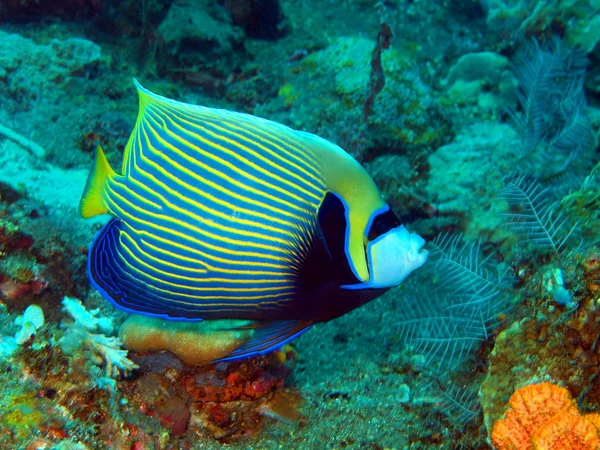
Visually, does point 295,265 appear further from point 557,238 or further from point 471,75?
point 471,75

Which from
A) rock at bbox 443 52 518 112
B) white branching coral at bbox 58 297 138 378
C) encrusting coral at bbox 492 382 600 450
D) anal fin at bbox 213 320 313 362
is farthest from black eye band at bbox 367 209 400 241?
rock at bbox 443 52 518 112

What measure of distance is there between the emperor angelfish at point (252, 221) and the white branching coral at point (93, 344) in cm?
73

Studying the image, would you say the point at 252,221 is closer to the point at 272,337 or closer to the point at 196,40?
the point at 272,337

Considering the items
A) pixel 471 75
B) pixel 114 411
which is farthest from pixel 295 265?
pixel 471 75

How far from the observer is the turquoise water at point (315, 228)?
5.83 feet

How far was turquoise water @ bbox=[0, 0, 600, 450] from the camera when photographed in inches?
70.0

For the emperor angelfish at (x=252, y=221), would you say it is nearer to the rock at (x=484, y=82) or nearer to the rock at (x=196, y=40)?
the rock at (x=196, y=40)

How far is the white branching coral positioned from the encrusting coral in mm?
1836

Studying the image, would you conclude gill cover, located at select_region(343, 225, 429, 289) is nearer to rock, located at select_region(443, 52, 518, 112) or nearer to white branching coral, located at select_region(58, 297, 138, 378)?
white branching coral, located at select_region(58, 297, 138, 378)

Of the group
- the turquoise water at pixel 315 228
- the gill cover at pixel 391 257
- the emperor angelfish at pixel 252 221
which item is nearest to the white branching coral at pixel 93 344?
the turquoise water at pixel 315 228

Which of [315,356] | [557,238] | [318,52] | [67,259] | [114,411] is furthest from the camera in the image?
[318,52]

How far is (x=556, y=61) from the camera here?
18.9 feet

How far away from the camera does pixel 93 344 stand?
2252mm

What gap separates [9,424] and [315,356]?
2.07 m
